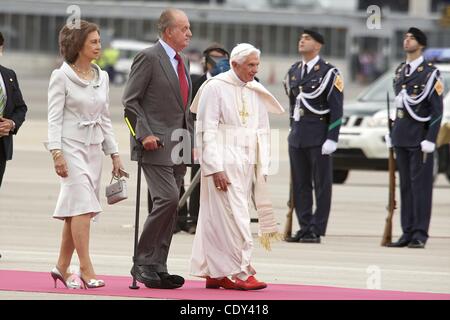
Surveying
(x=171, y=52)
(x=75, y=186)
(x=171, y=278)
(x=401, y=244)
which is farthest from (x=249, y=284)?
(x=401, y=244)

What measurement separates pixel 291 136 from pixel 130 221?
2.51 metres

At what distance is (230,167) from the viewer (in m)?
10.7

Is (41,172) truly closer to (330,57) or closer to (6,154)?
(6,154)

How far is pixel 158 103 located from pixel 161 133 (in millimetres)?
204

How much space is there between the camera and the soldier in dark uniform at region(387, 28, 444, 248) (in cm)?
1448

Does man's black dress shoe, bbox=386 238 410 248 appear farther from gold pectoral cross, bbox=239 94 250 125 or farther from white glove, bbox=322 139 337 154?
gold pectoral cross, bbox=239 94 250 125

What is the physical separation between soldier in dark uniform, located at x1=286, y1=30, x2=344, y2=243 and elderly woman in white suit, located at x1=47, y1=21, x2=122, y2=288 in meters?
4.61

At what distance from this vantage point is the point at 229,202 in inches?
421

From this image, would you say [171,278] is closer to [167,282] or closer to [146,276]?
[167,282]

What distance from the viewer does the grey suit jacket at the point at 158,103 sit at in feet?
35.1

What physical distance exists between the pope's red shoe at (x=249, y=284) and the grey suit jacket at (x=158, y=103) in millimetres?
907

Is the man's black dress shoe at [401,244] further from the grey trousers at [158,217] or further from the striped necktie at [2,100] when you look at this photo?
the grey trousers at [158,217]

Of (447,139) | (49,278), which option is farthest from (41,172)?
(49,278)

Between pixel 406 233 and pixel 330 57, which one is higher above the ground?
pixel 406 233
